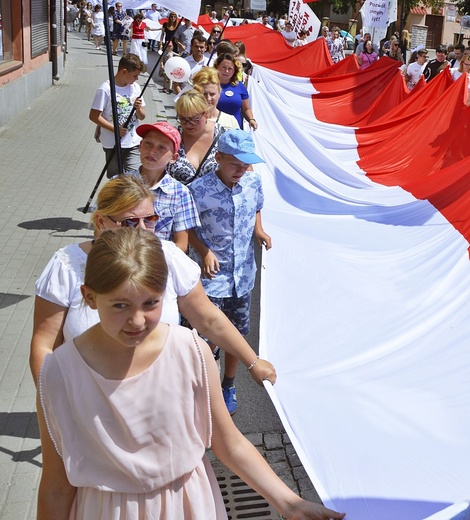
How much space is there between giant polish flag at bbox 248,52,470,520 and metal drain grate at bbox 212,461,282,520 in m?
0.70

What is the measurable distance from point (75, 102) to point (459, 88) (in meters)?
9.54

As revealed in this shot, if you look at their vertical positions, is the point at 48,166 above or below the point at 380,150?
below

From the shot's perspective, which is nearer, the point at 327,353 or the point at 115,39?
the point at 327,353

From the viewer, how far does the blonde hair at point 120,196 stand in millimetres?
3023

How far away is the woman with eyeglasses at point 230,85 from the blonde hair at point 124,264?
18.6 feet

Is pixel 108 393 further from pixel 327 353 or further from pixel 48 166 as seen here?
pixel 48 166

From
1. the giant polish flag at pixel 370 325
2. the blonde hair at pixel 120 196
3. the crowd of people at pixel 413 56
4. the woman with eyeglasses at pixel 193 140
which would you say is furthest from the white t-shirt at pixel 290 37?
the blonde hair at pixel 120 196

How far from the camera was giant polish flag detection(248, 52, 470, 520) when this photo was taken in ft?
A: 10.6

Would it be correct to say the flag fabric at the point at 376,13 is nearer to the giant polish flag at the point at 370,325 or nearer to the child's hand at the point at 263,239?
the giant polish flag at the point at 370,325

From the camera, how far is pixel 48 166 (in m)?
11.6

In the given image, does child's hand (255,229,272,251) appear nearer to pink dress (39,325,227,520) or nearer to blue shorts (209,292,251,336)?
blue shorts (209,292,251,336)

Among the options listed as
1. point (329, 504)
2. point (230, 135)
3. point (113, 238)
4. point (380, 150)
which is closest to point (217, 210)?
point (230, 135)

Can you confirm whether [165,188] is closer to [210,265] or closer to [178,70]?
[210,265]

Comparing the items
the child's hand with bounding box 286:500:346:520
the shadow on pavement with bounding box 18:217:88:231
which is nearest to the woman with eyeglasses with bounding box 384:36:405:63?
the shadow on pavement with bounding box 18:217:88:231
